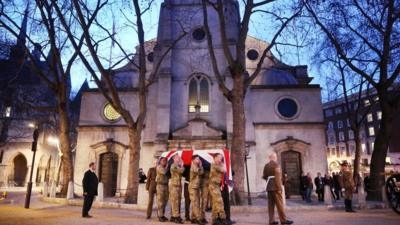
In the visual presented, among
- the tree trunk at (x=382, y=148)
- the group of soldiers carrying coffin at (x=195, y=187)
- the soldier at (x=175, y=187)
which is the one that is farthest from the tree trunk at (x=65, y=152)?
the tree trunk at (x=382, y=148)

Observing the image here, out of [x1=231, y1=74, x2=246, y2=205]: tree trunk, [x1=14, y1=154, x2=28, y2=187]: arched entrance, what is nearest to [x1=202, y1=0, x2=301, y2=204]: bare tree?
[x1=231, y1=74, x2=246, y2=205]: tree trunk

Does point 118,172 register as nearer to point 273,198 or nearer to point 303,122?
point 303,122

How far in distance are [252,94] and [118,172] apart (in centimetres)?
1174

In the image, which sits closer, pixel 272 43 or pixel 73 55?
pixel 272 43

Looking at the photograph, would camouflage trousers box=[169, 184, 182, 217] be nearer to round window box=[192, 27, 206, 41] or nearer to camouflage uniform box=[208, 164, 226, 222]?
camouflage uniform box=[208, 164, 226, 222]

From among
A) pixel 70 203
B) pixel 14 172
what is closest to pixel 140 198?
pixel 70 203

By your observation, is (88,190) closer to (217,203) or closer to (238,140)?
(217,203)

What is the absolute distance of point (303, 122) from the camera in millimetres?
22812

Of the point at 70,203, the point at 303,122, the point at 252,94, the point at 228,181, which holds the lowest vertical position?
the point at 70,203

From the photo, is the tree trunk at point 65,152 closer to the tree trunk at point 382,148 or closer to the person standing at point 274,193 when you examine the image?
the person standing at point 274,193

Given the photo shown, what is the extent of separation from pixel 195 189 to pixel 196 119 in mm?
13927

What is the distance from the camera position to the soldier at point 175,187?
909cm

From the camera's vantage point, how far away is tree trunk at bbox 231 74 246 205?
13.2 m

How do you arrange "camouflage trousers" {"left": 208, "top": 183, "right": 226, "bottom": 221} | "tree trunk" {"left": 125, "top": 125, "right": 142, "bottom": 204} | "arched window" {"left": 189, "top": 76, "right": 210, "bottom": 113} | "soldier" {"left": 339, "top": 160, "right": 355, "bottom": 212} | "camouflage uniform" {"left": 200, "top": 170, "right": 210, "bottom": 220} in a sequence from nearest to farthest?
"camouflage trousers" {"left": 208, "top": 183, "right": 226, "bottom": 221}, "camouflage uniform" {"left": 200, "top": 170, "right": 210, "bottom": 220}, "soldier" {"left": 339, "top": 160, "right": 355, "bottom": 212}, "tree trunk" {"left": 125, "top": 125, "right": 142, "bottom": 204}, "arched window" {"left": 189, "top": 76, "right": 210, "bottom": 113}
